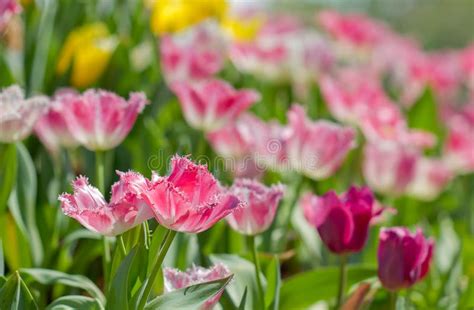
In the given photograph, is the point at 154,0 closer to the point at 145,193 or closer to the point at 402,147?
the point at 402,147

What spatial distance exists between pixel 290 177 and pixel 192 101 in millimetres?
265

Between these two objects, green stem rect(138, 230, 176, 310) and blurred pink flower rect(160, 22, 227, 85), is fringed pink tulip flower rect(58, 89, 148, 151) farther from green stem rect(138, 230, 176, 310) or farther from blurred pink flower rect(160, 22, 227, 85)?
blurred pink flower rect(160, 22, 227, 85)

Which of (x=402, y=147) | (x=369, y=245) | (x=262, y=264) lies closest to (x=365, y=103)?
(x=402, y=147)

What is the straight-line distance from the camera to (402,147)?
131 centimetres

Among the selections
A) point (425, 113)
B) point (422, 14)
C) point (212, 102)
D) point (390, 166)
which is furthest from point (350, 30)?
point (422, 14)

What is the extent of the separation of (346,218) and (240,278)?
13 centimetres

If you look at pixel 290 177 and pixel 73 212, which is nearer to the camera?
pixel 73 212

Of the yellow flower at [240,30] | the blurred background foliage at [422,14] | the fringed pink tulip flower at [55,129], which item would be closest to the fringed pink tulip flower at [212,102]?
the fringed pink tulip flower at [55,129]

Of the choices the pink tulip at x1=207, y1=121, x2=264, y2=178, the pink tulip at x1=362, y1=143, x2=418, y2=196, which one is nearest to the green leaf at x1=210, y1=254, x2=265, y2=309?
the pink tulip at x1=207, y1=121, x2=264, y2=178

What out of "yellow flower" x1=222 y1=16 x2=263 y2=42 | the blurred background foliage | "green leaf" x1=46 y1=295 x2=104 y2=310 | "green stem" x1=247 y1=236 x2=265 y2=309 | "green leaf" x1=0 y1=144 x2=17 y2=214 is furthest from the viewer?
the blurred background foliage

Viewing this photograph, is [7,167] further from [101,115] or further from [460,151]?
[460,151]

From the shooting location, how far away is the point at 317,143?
1.09 meters

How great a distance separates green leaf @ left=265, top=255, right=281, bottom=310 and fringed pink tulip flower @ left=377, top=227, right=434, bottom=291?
10 cm

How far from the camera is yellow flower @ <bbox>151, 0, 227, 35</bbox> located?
173 cm
